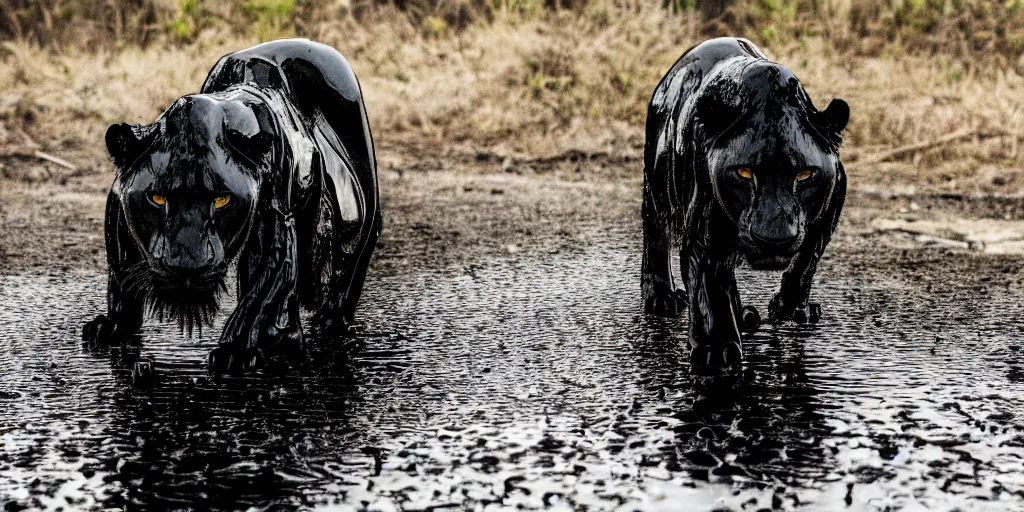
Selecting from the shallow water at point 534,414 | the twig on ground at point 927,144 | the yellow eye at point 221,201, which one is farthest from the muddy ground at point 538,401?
the twig on ground at point 927,144

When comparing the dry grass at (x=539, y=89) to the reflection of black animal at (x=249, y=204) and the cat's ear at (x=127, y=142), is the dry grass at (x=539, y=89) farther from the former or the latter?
the cat's ear at (x=127, y=142)

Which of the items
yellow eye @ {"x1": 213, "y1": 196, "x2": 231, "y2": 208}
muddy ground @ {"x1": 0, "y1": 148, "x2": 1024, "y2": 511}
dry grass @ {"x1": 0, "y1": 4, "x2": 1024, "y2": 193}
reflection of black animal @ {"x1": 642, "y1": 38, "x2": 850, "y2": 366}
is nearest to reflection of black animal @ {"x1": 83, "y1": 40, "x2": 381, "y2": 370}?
yellow eye @ {"x1": 213, "y1": 196, "x2": 231, "y2": 208}

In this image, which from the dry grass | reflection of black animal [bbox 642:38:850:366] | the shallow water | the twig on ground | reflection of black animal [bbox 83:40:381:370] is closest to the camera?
the shallow water

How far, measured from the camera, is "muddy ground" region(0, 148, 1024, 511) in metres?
3.83

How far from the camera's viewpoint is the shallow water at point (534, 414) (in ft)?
12.5

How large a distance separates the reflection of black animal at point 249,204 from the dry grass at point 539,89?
225 inches

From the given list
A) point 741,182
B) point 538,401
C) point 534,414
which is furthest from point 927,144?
point 534,414

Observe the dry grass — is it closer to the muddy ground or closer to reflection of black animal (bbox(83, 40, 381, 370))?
the muddy ground

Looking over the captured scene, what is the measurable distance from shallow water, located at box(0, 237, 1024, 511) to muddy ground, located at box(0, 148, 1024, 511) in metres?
0.01

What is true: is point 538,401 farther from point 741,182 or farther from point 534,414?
point 741,182

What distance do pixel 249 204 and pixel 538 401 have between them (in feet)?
4.10

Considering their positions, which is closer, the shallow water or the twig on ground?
the shallow water

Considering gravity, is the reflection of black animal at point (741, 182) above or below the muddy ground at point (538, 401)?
above

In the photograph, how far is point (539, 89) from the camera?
1312cm
